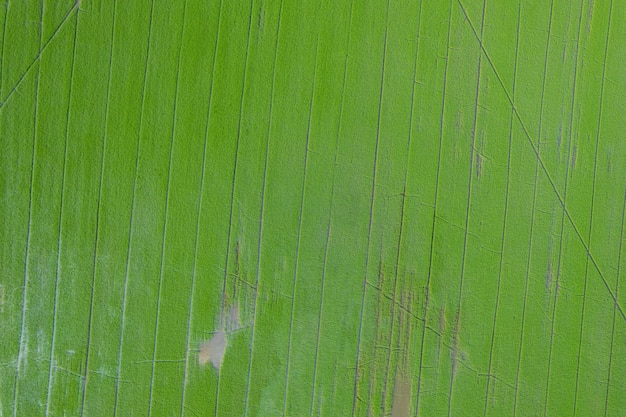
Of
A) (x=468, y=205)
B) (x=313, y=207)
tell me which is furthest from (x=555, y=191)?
(x=313, y=207)

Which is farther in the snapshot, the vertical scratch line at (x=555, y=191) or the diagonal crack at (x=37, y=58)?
the vertical scratch line at (x=555, y=191)

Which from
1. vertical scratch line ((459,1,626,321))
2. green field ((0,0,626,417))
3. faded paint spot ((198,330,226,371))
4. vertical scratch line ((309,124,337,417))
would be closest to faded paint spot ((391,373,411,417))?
green field ((0,0,626,417))

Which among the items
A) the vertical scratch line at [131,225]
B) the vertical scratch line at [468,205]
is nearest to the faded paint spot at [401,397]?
the vertical scratch line at [468,205]

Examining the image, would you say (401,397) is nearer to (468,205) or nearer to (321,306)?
(321,306)

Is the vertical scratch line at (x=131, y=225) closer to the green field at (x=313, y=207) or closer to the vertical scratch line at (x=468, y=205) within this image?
the green field at (x=313, y=207)

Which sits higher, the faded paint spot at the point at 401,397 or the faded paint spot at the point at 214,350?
the faded paint spot at the point at 214,350
